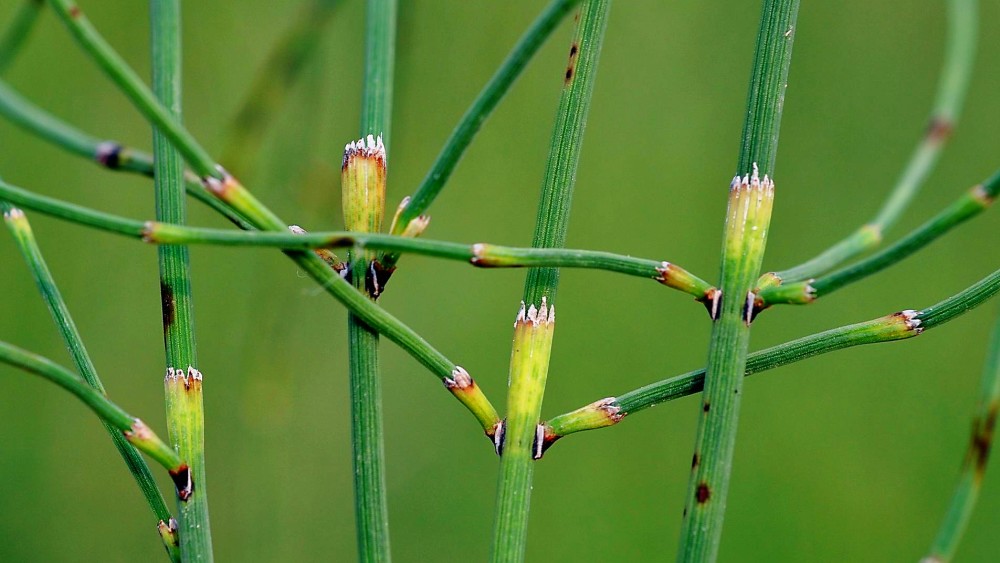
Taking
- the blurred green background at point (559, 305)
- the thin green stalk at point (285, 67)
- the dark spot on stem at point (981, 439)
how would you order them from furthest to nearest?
the blurred green background at point (559, 305)
the thin green stalk at point (285, 67)
the dark spot on stem at point (981, 439)

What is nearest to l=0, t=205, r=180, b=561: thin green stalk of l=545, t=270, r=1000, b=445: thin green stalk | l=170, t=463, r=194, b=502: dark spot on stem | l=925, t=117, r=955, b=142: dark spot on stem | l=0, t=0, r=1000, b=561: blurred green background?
l=170, t=463, r=194, b=502: dark spot on stem

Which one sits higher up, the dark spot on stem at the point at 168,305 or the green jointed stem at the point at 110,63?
the green jointed stem at the point at 110,63

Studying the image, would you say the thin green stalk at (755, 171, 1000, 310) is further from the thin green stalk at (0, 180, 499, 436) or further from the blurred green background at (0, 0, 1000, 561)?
the blurred green background at (0, 0, 1000, 561)

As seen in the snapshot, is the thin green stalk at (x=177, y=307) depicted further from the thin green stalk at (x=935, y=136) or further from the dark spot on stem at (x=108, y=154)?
the thin green stalk at (x=935, y=136)

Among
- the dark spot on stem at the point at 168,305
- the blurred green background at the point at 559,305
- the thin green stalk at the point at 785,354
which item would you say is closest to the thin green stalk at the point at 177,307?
the dark spot on stem at the point at 168,305

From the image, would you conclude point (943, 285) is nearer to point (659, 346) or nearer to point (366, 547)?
point (659, 346)
